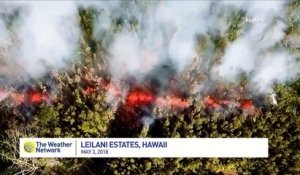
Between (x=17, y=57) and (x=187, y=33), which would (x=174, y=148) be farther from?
(x=17, y=57)

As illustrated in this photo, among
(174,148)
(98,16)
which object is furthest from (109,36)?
(174,148)

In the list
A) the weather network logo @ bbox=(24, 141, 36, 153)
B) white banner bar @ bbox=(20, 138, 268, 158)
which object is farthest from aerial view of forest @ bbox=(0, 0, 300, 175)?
the weather network logo @ bbox=(24, 141, 36, 153)

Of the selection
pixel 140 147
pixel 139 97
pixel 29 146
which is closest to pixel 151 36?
pixel 139 97

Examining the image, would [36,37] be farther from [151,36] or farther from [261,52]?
[261,52]

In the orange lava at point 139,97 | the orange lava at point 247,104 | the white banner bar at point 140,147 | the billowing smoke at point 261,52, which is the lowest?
the white banner bar at point 140,147

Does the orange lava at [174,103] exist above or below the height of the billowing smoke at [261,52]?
below

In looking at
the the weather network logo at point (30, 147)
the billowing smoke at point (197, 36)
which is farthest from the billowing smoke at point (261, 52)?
the the weather network logo at point (30, 147)

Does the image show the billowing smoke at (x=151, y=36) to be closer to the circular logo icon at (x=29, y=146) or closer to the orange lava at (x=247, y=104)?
the orange lava at (x=247, y=104)
